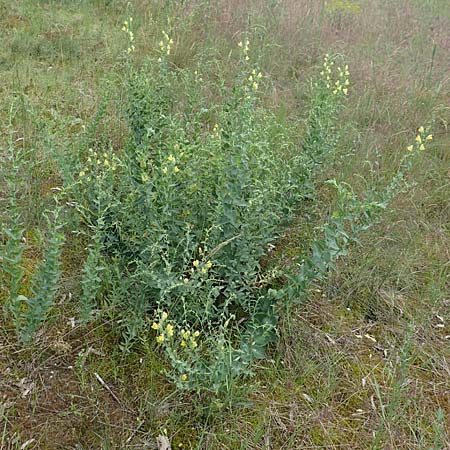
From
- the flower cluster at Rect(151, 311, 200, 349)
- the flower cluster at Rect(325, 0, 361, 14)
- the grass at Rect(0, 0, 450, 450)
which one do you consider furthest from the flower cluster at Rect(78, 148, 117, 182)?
the flower cluster at Rect(325, 0, 361, 14)

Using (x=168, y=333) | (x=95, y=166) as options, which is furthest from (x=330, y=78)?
(x=168, y=333)

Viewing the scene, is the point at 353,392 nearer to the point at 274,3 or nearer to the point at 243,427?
the point at 243,427

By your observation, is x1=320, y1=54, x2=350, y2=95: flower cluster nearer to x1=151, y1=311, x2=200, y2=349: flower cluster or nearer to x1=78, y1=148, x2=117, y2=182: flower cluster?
x1=78, y1=148, x2=117, y2=182: flower cluster

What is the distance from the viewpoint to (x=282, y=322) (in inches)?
103

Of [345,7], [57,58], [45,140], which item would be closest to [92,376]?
[45,140]

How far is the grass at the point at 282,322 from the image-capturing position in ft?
7.18

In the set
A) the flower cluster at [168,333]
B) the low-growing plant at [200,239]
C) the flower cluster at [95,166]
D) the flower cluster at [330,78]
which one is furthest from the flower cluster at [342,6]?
the flower cluster at [168,333]

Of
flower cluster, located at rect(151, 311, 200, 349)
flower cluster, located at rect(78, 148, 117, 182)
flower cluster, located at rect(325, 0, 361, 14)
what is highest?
flower cluster, located at rect(325, 0, 361, 14)

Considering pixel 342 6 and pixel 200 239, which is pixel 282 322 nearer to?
pixel 200 239

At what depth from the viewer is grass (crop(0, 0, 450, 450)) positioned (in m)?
2.19

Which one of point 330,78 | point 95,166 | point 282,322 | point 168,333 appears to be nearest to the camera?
point 168,333

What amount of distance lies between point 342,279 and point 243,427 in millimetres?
1141

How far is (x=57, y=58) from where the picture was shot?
4.60 meters

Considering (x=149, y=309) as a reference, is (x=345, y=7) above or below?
above
